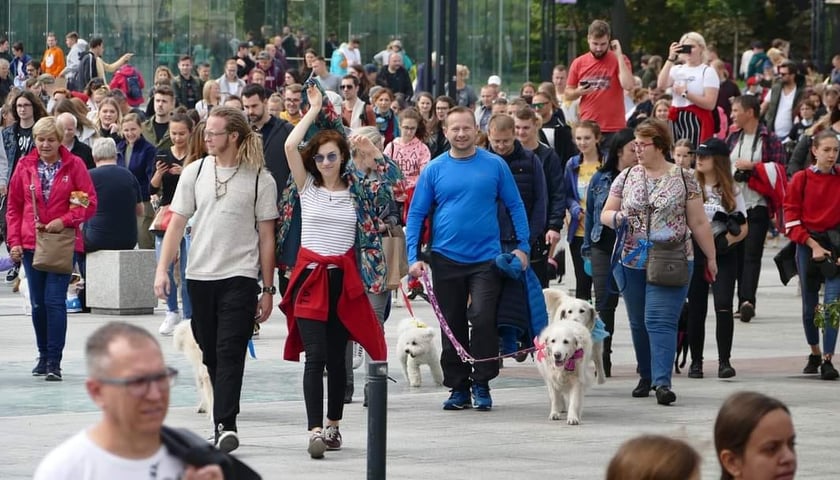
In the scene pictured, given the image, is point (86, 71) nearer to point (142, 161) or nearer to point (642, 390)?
point (142, 161)

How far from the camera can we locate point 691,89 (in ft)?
60.8

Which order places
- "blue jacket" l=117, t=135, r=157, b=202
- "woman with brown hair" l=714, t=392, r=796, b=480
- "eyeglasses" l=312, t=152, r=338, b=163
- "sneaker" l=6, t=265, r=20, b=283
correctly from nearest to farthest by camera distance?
"woman with brown hair" l=714, t=392, r=796, b=480, "eyeglasses" l=312, t=152, r=338, b=163, "blue jacket" l=117, t=135, r=157, b=202, "sneaker" l=6, t=265, r=20, b=283

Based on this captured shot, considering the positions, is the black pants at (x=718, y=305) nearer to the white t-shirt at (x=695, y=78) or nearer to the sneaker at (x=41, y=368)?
the sneaker at (x=41, y=368)

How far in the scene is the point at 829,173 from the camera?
13.4m

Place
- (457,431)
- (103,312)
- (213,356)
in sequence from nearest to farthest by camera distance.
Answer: (213,356), (457,431), (103,312)

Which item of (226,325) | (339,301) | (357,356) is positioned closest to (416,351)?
(357,356)

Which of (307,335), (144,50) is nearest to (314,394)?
(307,335)

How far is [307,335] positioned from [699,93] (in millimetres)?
9515

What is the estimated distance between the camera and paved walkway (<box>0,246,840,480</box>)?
9.51 m

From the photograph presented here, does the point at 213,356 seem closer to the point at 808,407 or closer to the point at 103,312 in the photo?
the point at 808,407

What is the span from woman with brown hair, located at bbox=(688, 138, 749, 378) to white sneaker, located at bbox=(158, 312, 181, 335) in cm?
468

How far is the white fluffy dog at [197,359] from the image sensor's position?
10906 millimetres

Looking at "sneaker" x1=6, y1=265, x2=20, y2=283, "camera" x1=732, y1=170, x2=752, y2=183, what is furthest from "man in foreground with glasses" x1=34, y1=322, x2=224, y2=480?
"sneaker" x1=6, y1=265, x2=20, y2=283

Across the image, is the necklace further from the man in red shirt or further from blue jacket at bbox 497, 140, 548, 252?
the man in red shirt
